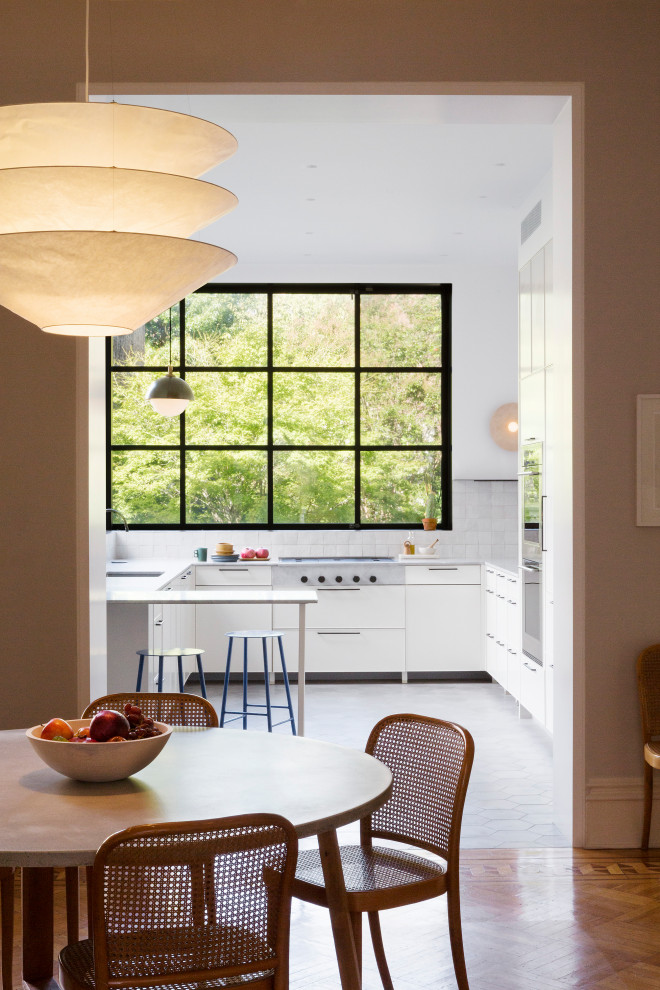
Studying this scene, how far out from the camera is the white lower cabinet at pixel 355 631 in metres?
7.94

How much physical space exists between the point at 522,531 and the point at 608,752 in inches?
97.2

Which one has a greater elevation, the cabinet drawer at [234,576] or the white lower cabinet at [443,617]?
the cabinet drawer at [234,576]

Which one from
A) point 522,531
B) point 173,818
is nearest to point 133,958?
point 173,818

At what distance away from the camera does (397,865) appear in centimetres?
268

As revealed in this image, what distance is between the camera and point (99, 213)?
6.93 feet

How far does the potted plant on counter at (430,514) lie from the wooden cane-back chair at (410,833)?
5.61 meters

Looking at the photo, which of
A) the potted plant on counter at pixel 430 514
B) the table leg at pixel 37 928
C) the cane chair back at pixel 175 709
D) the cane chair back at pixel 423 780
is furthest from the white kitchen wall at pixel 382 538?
the table leg at pixel 37 928

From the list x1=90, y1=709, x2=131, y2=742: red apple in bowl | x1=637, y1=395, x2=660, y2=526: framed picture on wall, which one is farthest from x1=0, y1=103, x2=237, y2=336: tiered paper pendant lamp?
x1=637, y1=395, x2=660, y2=526: framed picture on wall

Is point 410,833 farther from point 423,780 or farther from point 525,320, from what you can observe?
point 525,320

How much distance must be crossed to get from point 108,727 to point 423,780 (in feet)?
3.03

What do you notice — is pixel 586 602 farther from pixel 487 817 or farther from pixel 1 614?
pixel 1 614

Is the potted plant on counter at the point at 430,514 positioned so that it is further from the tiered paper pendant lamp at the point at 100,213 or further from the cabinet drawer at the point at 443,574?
the tiered paper pendant lamp at the point at 100,213

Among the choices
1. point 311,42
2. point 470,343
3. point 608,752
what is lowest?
point 608,752

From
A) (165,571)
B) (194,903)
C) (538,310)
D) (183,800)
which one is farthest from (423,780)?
(165,571)
